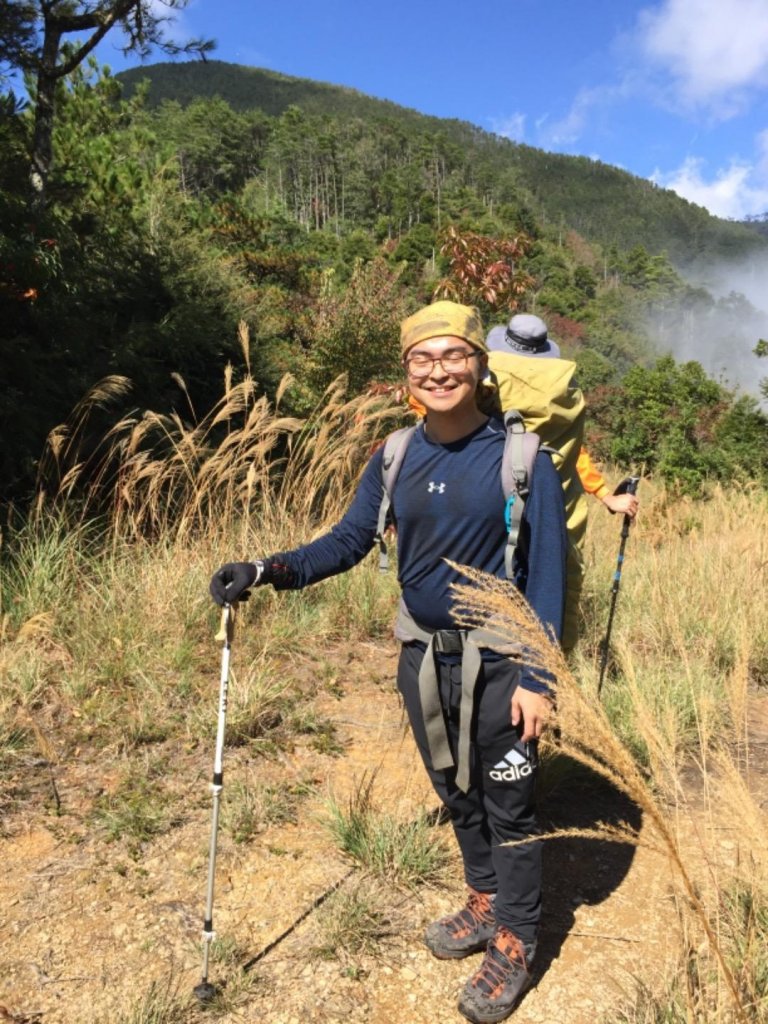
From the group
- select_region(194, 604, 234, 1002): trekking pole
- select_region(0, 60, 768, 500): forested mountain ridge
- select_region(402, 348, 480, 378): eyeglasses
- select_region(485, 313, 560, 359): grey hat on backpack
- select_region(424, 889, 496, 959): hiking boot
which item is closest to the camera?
select_region(402, 348, 480, 378): eyeglasses

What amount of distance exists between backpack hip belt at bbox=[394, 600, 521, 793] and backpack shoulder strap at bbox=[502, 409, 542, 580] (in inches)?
7.6

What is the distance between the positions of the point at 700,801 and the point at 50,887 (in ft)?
7.78

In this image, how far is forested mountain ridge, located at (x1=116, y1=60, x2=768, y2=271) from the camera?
156 m

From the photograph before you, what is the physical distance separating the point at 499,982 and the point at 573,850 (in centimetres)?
84

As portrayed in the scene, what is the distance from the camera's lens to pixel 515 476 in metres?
1.73

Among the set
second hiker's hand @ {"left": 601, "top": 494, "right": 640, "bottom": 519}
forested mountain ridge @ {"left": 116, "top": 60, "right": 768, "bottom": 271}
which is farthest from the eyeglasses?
forested mountain ridge @ {"left": 116, "top": 60, "right": 768, "bottom": 271}

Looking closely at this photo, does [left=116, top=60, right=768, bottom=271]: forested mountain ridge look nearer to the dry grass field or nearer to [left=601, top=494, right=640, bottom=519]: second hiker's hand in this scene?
the dry grass field

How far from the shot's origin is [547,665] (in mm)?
1375

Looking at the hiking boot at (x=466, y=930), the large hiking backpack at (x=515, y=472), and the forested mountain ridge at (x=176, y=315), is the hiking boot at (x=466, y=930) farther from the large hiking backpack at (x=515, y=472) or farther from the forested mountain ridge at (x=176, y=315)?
the forested mountain ridge at (x=176, y=315)

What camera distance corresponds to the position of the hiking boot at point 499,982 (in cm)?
190

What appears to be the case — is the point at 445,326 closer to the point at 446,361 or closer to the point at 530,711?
the point at 446,361

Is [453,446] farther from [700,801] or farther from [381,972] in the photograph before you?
[700,801]

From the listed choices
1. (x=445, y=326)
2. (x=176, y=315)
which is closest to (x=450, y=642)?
(x=445, y=326)

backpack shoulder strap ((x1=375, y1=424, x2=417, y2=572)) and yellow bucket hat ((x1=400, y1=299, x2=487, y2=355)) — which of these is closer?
yellow bucket hat ((x1=400, y1=299, x2=487, y2=355))
